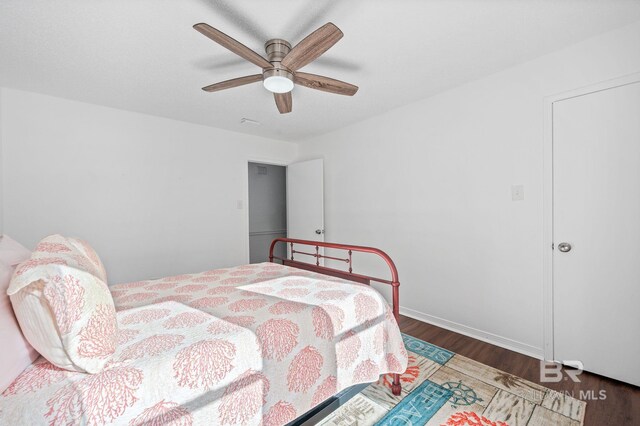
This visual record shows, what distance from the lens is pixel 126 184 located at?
314 cm

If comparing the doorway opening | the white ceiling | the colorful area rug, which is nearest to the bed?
the colorful area rug

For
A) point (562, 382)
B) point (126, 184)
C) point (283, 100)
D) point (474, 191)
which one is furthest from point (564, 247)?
point (126, 184)

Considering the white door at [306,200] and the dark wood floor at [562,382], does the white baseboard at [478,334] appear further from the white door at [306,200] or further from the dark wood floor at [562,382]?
the white door at [306,200]

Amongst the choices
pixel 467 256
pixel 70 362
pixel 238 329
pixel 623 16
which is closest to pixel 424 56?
pixel 623 16

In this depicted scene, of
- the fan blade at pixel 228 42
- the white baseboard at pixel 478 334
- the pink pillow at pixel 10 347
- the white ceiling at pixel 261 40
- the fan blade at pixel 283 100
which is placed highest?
the white ceiling at pixel 261 40

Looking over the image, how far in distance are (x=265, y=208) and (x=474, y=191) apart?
402 centimetres

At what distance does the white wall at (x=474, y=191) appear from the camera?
2.22 meters

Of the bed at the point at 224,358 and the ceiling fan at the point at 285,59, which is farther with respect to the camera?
the ceiling fan at the point at 285,59

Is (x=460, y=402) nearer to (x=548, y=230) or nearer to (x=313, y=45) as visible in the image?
(x=548, y=230)

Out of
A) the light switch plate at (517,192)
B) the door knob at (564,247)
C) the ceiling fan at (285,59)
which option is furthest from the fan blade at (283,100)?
the door knob at (564,247)

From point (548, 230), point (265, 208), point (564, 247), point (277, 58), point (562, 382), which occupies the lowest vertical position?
point (562, 382)

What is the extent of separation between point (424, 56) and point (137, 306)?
2.59 m

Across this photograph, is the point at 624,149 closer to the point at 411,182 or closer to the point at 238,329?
the point at 411,182

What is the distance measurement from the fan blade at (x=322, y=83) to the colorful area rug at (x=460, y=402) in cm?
212
